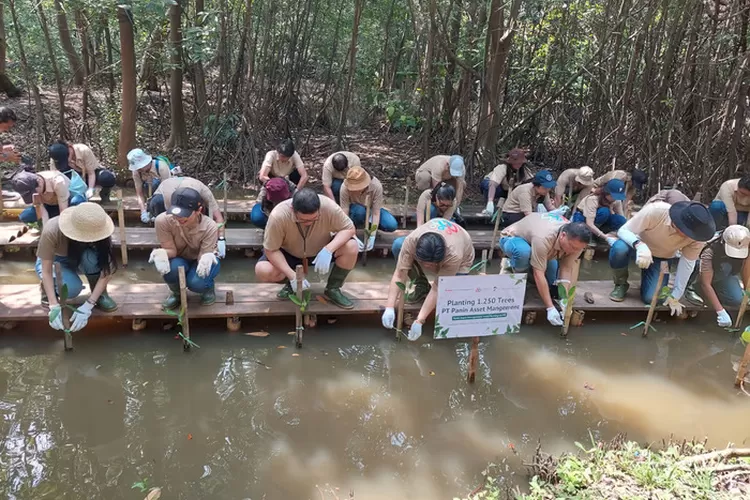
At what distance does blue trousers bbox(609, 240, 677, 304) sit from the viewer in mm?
4555

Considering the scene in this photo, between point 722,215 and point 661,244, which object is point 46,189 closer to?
point 661,244

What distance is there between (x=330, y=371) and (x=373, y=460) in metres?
0.92

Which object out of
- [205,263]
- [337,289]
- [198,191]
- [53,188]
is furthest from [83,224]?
[337,289]

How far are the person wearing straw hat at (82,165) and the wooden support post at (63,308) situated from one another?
248 centimetres

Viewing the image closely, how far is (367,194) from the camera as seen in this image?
5.57 metres

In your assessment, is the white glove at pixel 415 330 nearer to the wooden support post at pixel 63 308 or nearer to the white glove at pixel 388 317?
the white glove at pixel 388 317

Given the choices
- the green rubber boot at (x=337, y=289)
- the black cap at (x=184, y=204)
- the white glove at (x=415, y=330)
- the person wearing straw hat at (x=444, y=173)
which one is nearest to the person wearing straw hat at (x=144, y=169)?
the black cap at (x=184, y=204)

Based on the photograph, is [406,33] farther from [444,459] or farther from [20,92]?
[444,459]

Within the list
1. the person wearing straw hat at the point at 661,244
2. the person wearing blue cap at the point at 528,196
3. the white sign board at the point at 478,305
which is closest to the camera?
the white sign board at the point at 478,305

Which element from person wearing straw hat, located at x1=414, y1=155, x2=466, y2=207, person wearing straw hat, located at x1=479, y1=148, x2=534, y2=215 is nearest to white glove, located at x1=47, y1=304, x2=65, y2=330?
person wearing straw hat, located at x1=414, y1=155, x2=466, y2=207

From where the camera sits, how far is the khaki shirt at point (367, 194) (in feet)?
18.3

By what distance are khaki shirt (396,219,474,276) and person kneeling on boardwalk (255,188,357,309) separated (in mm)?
560

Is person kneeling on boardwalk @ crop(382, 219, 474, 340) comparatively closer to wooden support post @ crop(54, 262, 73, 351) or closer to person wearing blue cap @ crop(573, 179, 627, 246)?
person wearing blue cap @ crop(573, 179, 627, 246)

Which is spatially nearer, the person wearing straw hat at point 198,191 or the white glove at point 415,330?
the white glove at point 415,330
